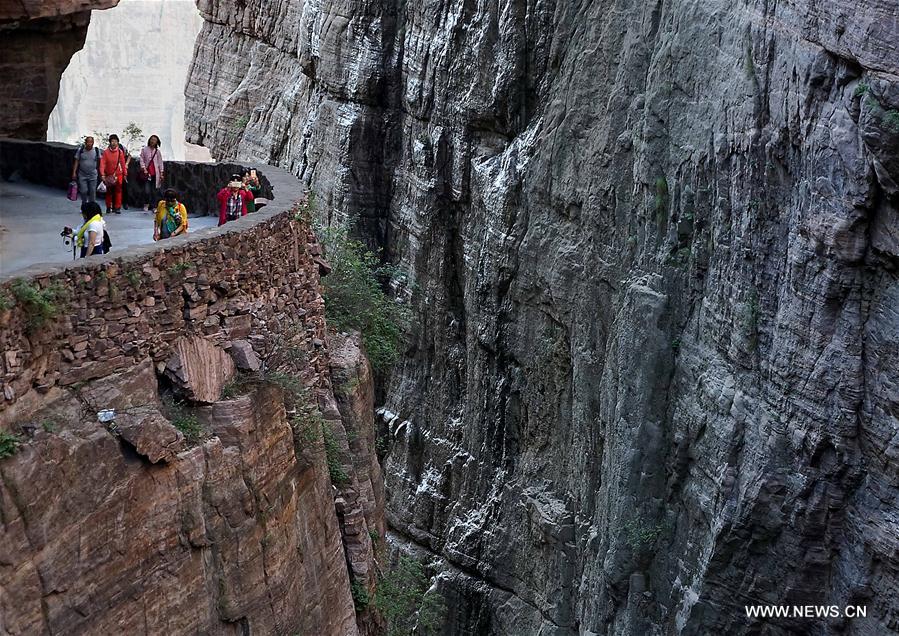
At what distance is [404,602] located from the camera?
15.5 meters

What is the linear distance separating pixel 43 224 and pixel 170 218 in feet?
6.34

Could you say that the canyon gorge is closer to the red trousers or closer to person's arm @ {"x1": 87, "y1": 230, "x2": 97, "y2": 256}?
person's arm @ {"x1": 87, "y1": 230, "x2": 97, "y2": 256}

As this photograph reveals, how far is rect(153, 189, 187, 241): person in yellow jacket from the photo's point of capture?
11453mm

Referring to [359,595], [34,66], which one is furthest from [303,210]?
[34,66]

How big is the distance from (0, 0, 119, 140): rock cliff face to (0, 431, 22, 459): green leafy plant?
33.6 ft

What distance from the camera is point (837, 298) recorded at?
42.4 feet

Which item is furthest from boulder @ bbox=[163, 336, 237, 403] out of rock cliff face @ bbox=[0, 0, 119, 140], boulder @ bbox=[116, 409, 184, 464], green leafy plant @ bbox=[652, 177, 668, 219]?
rock cliff face @ bbox=[0, 0, 119, 140]

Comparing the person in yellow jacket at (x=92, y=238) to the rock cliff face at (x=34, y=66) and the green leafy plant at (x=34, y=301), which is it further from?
the rock cliff face at (x=34, y=66)

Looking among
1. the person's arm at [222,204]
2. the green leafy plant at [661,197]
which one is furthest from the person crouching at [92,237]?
the green leafy plant at [661,197]

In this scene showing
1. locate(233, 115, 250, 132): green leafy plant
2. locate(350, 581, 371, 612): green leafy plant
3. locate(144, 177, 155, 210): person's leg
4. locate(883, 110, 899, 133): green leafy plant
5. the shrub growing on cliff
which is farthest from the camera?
locate(233, 115, 250, 132): green leafy plant

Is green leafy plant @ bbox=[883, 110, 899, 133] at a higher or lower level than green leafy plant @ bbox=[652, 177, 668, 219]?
higher

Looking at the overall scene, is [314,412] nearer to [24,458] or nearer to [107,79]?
[24,458]

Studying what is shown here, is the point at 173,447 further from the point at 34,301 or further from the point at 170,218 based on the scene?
the point at 170,218

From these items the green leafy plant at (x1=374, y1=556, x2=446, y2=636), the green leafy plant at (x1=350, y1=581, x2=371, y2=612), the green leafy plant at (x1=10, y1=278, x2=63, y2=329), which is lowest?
the green leafy plant at (x1=374, y1=556, x2=446, y2=636)
